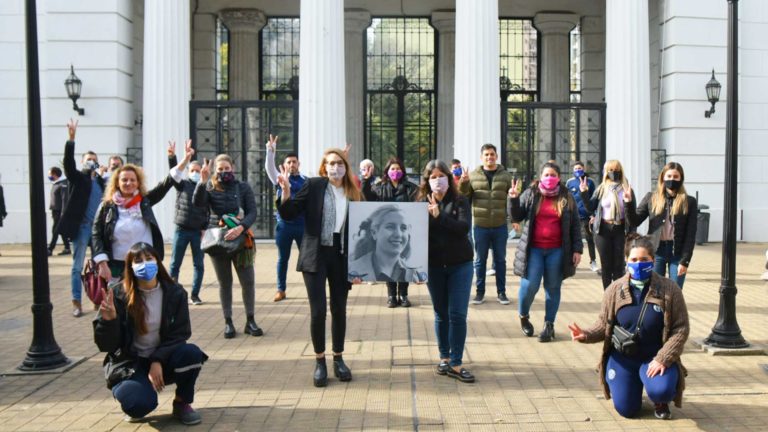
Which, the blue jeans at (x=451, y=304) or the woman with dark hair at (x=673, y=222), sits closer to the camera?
the blue jeans at (x=451, y=304)

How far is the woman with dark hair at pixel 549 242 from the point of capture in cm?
769

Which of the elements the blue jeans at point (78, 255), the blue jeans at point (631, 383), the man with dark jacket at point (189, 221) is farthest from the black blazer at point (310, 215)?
the blue jeans at point (78, 255)

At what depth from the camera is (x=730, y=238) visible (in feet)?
24.2

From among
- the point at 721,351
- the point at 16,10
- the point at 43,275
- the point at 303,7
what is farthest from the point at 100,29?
the point at 721,351

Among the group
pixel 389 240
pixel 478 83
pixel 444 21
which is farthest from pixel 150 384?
pixel 444 21

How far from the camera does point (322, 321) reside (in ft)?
20.2

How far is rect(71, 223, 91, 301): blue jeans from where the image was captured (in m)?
9.29

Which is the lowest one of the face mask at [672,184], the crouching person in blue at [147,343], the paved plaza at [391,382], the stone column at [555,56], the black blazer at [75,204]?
the paved plaza at [391,382]

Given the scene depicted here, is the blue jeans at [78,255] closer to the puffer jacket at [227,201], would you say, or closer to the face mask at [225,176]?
the puffer jacket at [227,201]

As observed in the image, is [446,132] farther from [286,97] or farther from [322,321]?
[322,321]

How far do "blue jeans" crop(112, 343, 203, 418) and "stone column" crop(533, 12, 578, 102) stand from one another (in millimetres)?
20289

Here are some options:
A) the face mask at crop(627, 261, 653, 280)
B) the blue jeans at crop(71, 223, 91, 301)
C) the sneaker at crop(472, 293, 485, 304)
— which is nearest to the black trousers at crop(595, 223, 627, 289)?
the sneaker at crop(472, 293, 485, 304)

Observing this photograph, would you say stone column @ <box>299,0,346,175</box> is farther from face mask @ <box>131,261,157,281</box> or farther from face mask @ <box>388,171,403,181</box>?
face mask @ <box>131,261,157,281</box>

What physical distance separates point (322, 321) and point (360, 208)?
0.98 m
